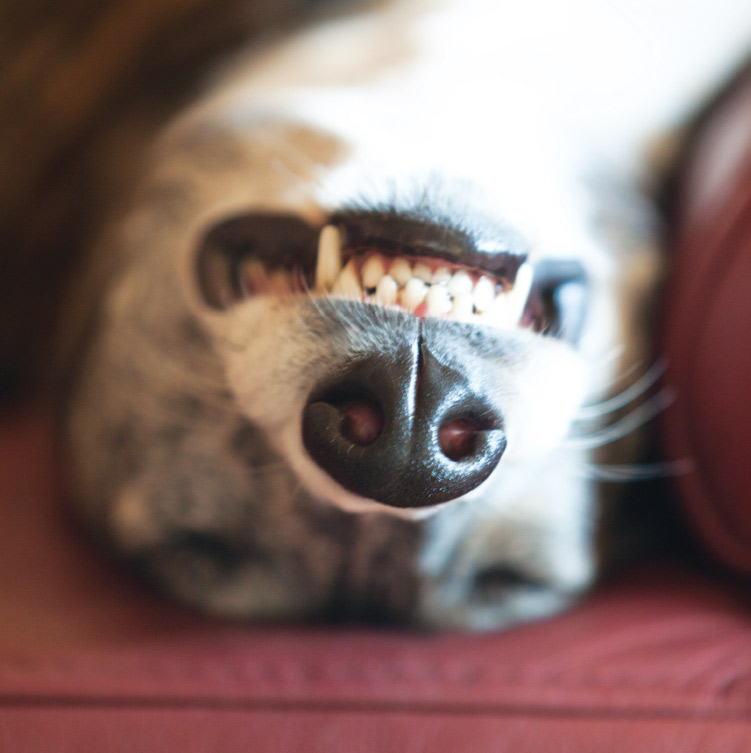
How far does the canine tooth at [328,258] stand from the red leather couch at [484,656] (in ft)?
1.22

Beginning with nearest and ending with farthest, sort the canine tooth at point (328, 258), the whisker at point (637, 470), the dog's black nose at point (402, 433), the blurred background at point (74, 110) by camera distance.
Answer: the dog's black nose at point (402, 433), the canine tooth at point (328, 258), the whisker at point (637, 470), the blurred background at point (74, 110)

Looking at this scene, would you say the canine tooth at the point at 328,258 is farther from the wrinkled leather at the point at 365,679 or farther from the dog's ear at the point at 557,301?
the wrinkled leather at the point at 365,679

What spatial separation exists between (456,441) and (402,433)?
0.06m

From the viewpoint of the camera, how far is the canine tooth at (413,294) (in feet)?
2.09

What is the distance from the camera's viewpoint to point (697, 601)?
84 centimetres

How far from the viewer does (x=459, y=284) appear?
66 cm

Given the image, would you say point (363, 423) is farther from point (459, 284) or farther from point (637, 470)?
point (637, 470)

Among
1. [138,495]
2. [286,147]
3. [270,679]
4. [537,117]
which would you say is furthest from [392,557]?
[537,117]

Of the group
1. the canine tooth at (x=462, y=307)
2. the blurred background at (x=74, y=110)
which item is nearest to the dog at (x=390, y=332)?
the canine tooth at (x=462, y=307)

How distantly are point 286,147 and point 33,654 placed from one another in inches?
22.8

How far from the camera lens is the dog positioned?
2.08 feet

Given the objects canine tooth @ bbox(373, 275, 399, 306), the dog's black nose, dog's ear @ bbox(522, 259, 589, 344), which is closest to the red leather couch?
dog's ear @ bbox(522, 259, 589, 344)

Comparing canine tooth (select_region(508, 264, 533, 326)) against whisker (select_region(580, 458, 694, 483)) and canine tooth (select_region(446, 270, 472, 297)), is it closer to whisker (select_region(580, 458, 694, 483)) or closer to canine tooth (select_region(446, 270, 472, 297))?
canine tooth (select_region(446, 270, 472, 297))

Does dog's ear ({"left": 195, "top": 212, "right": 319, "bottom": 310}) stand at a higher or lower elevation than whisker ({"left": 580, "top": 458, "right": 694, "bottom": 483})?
higher
